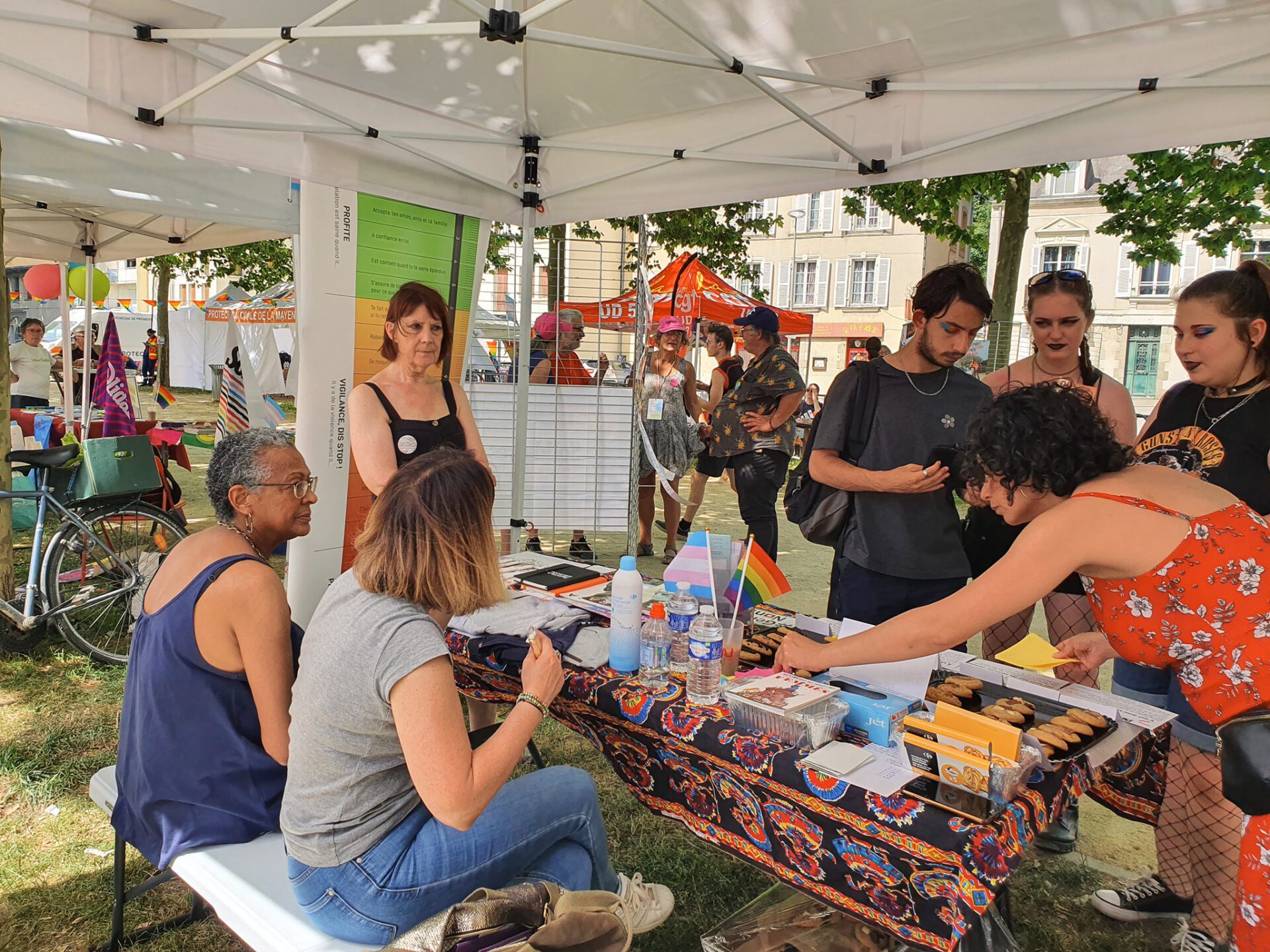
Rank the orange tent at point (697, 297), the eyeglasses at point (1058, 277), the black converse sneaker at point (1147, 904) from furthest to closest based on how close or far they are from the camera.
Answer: the orange tent at point (697, 297), the eyeglasses at point (1058, 277), the black converse sneaker at point (1147, 904)

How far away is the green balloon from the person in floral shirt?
7.50 meters

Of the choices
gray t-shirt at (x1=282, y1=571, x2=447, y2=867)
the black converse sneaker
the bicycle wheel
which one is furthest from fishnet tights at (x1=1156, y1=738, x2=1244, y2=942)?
the bicycle wheel

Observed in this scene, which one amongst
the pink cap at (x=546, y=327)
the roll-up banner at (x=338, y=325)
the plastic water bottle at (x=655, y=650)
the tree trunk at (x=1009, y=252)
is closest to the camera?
the plastic water bottle at (x=655, y=650)

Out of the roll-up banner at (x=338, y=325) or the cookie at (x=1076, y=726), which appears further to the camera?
the roll-up banner at (x=338, y=325)

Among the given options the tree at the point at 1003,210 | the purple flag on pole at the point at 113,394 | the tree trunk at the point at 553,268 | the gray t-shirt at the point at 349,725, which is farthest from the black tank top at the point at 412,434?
the tree at the point at 1003,210

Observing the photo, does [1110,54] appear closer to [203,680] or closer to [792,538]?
[203,680]

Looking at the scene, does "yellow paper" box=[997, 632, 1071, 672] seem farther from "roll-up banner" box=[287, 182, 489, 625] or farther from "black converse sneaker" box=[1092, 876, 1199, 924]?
"roll-up banner" box=[287, 182, 489, 625]

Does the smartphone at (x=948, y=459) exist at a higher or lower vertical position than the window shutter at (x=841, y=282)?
lower

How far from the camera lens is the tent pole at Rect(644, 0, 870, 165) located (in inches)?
101

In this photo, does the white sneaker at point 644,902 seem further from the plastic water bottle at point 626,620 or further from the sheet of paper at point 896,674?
the sheet of paper at point 896,674

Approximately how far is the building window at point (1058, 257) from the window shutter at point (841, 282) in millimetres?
7077

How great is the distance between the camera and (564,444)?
5152 mm

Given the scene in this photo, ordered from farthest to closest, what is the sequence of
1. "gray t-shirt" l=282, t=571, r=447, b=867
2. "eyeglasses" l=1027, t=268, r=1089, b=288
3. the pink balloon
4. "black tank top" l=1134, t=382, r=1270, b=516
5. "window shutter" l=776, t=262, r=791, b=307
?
1. "window shutter" l=776, t=262, r=791, b=307
2. the pink balloon
3. "eyeglasses" l=1027, t=268, r=1089, b=288
4. "black tank top" l=1134, t=382, r=1270, b=516
5. "gray t-shirt" l=282, t=571, r=447, b=867

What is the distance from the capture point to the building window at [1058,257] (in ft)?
98.3
